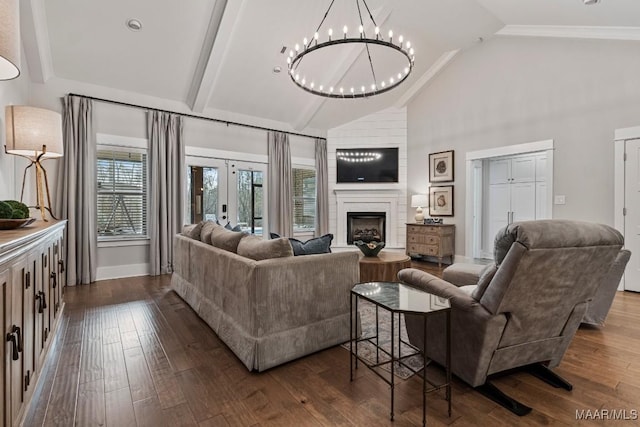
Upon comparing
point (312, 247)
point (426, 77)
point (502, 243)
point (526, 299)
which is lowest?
point (526, 299)

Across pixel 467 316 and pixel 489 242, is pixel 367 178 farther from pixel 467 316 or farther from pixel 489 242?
pixel 467 316

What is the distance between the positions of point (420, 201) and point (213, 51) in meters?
4.63

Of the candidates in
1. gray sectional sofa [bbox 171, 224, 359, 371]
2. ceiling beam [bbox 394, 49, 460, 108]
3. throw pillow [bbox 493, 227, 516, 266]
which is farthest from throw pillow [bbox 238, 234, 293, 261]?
ceiling beam [bbox 394, 49, 460, 108]

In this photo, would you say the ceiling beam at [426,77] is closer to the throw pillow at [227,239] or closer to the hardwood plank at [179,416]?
the throw pillow at [227,239]

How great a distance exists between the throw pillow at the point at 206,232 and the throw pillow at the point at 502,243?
259 cm

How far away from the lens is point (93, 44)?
13.4 ft

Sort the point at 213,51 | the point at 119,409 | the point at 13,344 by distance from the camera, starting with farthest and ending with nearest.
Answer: the point at 213,51 → the point at 119,409 → the point at 13,344

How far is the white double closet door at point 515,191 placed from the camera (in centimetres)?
584

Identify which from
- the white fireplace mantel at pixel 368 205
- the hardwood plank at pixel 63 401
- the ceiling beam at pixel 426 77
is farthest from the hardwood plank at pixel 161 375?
the ceiling beam at pixel 426 77

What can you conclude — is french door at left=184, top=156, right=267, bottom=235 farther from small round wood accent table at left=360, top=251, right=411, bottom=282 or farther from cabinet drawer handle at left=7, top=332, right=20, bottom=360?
cabinet drawer handle at left=7, top=332, right=20, bottom=360

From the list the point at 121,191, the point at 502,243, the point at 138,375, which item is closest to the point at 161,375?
the point at 138,375

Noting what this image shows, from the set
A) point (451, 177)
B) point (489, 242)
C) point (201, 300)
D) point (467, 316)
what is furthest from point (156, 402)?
point (489, 242)

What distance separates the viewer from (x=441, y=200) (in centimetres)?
639

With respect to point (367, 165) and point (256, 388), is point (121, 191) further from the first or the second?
point (367, 165)
